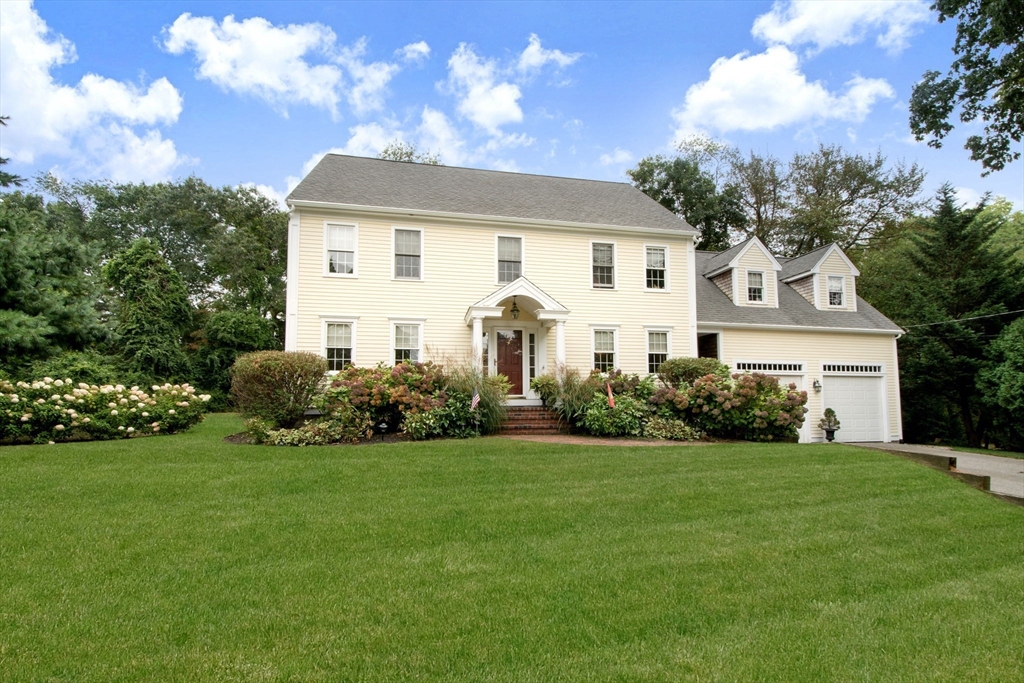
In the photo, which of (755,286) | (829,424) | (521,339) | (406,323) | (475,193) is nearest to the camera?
(406,323)

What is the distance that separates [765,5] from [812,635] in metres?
14.7

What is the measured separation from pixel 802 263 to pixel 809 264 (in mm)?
495

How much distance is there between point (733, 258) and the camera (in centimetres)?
1819

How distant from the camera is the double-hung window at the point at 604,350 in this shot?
1586cm

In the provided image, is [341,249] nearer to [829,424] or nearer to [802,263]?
[829,424]

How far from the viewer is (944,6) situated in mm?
10789

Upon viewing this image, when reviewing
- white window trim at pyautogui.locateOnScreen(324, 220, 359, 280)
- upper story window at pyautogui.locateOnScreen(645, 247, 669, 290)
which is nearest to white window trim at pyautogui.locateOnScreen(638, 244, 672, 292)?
upper story window at pyautogui.locateOnScreen(645, 247, 669, 290)

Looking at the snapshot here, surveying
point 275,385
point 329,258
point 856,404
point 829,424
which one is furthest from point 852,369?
point 275,385

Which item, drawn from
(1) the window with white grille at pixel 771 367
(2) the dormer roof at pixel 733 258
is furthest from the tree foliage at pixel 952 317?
(2) the dormer roof at pixel 733 258

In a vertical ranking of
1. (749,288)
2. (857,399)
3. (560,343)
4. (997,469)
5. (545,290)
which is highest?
(749,288)

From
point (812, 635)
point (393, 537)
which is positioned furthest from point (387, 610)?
point (812, 635)

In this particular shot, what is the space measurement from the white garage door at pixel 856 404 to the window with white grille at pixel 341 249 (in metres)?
14.5

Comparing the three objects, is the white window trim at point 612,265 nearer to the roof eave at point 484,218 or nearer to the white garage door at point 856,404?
the roof eave at point 484,218

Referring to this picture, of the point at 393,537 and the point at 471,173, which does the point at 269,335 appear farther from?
the point at 393,537
